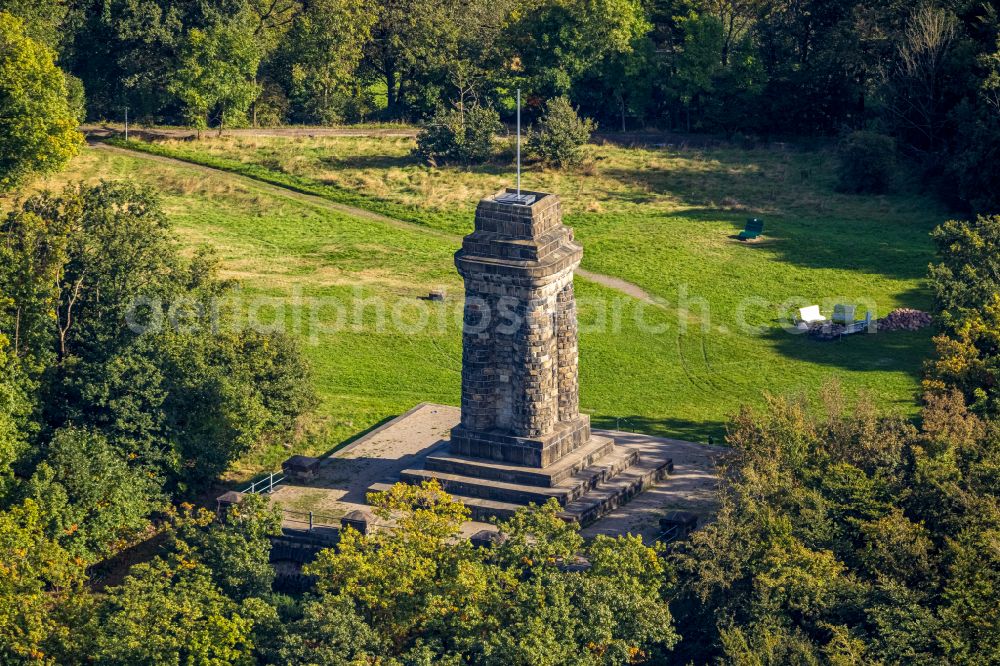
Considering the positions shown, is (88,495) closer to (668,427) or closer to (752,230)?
(668,427)

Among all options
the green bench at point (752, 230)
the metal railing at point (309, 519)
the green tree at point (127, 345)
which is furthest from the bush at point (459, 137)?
the metal railing at point (309, 519)

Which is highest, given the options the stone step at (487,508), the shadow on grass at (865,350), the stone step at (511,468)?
the shadow on grass at (865,350)

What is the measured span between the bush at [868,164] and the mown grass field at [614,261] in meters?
1.49

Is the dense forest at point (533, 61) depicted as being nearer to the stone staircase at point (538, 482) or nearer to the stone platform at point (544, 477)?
the stone platform at point (544, 477)

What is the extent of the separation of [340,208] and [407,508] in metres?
54.6

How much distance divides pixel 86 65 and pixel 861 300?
62.8 meters

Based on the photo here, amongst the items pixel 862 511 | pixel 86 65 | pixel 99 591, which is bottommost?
pixel 99 591

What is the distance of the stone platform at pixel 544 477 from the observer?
64.4m

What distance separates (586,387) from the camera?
268 ft

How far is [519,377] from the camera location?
211 ft

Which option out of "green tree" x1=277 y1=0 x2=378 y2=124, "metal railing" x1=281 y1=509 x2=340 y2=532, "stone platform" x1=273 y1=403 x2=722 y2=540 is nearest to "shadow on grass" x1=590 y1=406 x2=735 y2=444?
"stone platform" x1=273 y1=403 x2=722 y2=540

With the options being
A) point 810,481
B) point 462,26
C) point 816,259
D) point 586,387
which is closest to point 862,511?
point 810,481

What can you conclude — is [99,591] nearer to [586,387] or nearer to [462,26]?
[586,387]

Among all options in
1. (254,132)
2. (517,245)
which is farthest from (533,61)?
(517,245)
